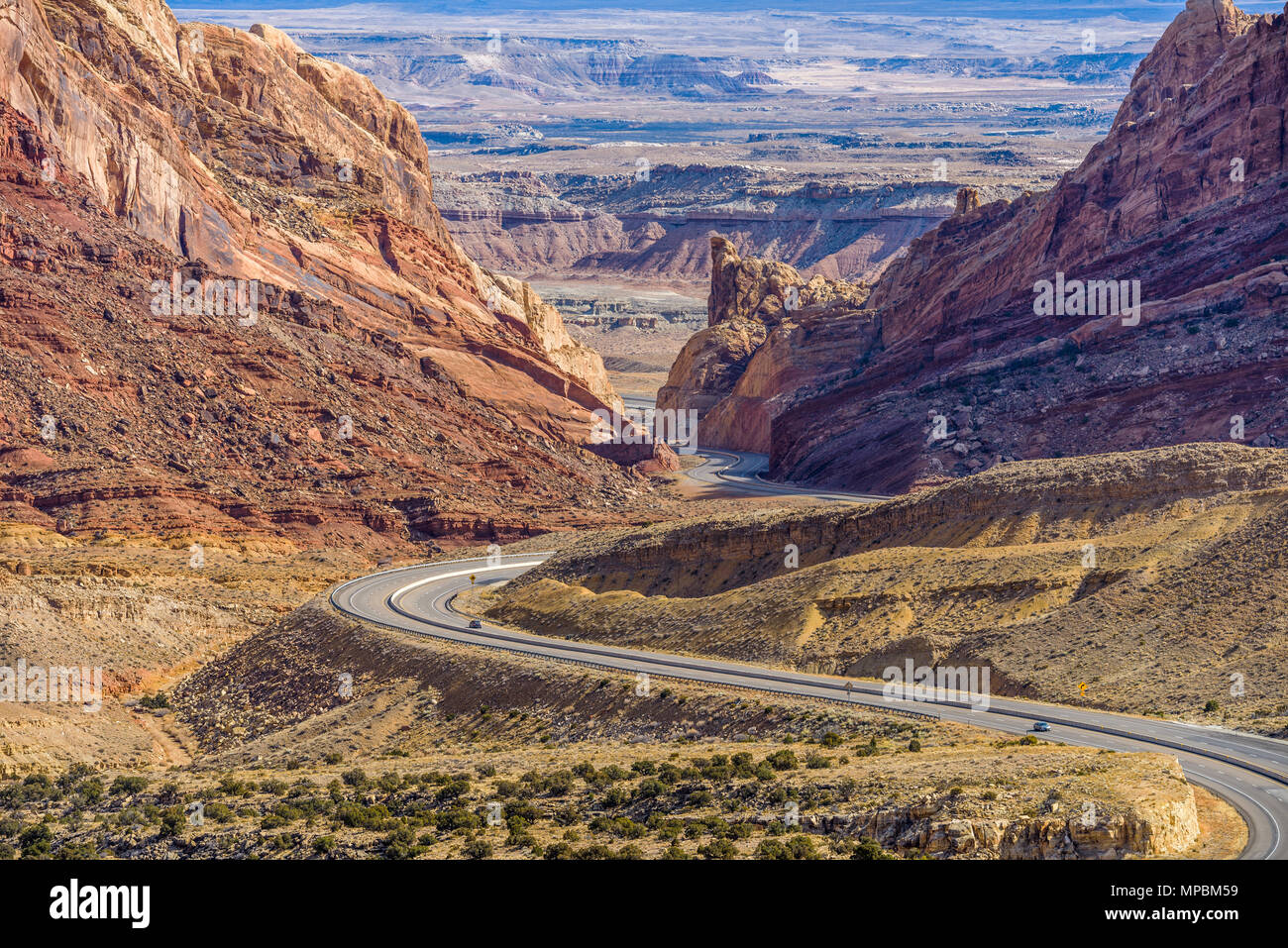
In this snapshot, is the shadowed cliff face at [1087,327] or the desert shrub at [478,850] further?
the shadowed cliff face at [1087,327]

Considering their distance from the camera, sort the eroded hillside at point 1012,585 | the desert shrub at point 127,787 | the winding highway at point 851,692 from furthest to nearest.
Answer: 1. the eroded hillside at point 1012,585
2. the desert shrub at point 127,787
3. the winding highway at point 851,692

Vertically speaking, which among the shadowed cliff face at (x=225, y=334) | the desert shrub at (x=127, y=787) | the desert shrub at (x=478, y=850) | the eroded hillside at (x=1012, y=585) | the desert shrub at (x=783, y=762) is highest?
the shadowed cliff face at (x=225, y=334)

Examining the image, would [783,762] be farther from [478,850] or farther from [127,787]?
[127,787]

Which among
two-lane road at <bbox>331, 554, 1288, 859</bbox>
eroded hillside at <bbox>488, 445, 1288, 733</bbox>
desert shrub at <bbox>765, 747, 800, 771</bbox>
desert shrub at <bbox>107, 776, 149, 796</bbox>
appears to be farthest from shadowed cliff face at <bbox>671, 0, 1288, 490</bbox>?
desert shrub at <bbox>107, 776, 149, 796</bbox>

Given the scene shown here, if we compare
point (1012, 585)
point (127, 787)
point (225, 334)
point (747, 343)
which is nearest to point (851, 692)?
point (1012, 585)

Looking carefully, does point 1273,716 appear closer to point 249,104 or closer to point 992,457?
point 992,457

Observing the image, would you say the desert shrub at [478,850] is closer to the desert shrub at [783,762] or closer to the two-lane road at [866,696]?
the desert shrub at [783,762]

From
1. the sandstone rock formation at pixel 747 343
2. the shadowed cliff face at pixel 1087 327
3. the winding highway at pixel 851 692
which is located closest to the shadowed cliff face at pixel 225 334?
the winding highway at pixel 851 692

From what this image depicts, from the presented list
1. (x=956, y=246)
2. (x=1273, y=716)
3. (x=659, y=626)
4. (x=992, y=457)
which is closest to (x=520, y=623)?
(x=659, y=626)
